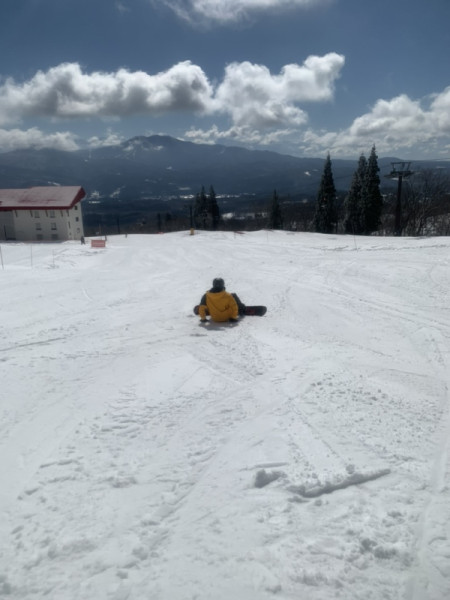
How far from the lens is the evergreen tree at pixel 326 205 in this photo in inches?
1871

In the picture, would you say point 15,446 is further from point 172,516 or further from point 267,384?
point 267,384

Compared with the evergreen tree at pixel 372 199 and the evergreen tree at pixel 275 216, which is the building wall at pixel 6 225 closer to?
the evergreen tree at pixel 372 199

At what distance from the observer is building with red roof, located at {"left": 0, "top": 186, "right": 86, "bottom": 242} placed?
33.9 meters

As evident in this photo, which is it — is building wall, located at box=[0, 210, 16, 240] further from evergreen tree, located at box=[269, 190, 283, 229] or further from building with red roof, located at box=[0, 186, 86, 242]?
evergreen tree, located at box=[269, 190, 283, 229]

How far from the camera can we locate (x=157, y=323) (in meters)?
7.78

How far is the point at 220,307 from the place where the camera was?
7473 mm

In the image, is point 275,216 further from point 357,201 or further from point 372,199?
point 372,199

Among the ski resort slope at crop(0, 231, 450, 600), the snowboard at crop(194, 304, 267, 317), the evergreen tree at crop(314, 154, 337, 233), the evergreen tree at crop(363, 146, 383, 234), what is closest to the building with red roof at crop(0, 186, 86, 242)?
the ski resort slope at crop(0, 231, 450, 600)

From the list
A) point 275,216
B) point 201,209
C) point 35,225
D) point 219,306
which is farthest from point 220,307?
point 201,209

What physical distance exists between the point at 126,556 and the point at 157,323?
553cm

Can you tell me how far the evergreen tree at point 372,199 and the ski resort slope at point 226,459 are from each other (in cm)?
4076

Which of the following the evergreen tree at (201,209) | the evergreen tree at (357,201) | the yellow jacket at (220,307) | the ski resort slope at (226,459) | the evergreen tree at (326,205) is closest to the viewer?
the ski resort slope at (226,459)

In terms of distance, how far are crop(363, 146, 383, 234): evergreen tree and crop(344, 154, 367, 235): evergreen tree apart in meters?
0.46

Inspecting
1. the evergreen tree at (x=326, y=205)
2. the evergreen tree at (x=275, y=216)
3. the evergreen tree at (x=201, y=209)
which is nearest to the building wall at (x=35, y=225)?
the evergreen tree at (x=201, y=209)
